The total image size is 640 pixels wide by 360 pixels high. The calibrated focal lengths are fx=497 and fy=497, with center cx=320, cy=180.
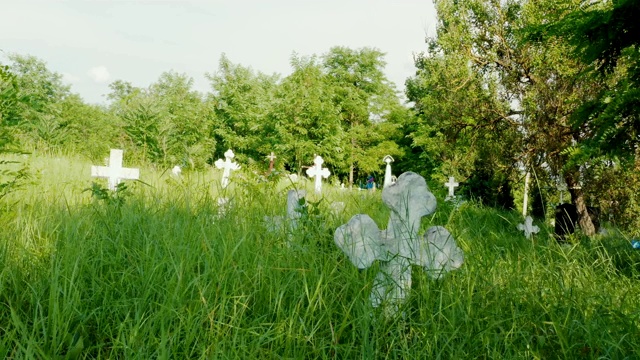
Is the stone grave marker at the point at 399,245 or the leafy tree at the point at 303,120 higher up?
the leafy tree at the point at 303,120

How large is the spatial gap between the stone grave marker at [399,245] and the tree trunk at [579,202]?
6958 millimetres

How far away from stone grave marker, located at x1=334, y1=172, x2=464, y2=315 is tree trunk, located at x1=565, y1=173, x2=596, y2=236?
696cm

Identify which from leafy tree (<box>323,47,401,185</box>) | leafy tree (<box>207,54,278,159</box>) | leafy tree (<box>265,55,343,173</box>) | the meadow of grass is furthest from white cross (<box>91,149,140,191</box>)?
leafy tree (<box>323,47,401,185</box>)

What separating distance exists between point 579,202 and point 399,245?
25.6ft

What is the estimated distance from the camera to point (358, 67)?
34.0 m

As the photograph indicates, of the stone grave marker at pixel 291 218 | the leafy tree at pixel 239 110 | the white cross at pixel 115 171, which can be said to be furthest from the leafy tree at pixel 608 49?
the leafy tree at pixel 239 110

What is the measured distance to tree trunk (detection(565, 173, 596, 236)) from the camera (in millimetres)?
8211

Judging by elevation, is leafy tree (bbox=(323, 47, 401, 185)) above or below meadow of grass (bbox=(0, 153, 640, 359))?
above

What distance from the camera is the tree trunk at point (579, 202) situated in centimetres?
821

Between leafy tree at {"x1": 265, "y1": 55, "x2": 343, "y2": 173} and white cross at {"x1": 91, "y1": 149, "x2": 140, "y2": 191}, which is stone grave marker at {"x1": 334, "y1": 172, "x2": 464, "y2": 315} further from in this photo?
leafy tree at {"x1": 265, "y1": 55, "x2": 343, "y2": 173}

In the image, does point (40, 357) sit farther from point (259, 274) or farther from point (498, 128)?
point (498, 128)

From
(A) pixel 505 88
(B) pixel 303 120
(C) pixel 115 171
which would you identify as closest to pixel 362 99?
(B) pixel 303 120

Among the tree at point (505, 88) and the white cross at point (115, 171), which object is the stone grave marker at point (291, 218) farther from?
the tree at point (505, 88)

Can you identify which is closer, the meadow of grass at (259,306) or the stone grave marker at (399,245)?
the meadow of grass at (259,306)
